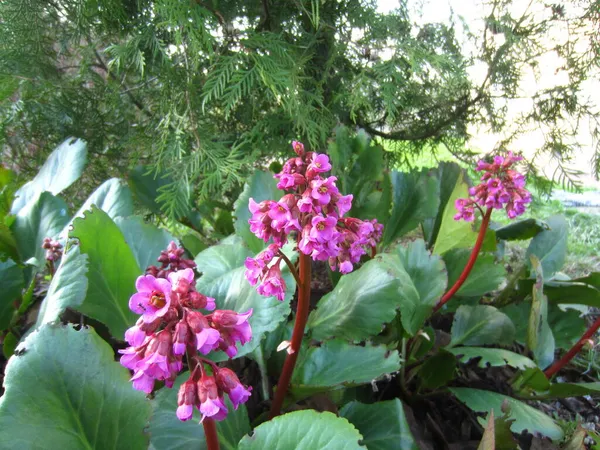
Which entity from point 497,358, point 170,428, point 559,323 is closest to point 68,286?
point 170,428

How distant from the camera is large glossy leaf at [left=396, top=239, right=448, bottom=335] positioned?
1130 mm

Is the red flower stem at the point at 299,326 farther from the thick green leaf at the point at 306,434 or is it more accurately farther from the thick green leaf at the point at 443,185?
the thick green leaf at the point at 443,185

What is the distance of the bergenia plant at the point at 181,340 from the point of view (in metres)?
0.54

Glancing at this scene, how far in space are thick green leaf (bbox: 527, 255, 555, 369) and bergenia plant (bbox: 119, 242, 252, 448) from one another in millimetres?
825

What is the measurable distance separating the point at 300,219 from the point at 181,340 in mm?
298

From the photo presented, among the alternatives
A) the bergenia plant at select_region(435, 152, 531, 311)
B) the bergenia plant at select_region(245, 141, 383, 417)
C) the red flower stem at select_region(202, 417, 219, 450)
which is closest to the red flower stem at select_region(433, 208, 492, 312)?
the bergenia plant at select_region(435, 152, 531, 311)

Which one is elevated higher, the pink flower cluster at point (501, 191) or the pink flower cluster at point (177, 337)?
the pink flower cluster at point (501, 191)

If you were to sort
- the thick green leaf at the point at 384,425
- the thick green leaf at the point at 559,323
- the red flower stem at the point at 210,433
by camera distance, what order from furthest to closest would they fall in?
the thick green leaf at the point at 559,323, the thick green leaf at the point at 384,425, the red flower stem at the point at 210,433

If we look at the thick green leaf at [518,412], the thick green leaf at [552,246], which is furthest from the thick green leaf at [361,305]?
the thick green leaf at [552,246]

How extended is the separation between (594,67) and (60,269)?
2.14 m

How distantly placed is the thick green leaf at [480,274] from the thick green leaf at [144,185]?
1051mm

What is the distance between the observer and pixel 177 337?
54 centimetres

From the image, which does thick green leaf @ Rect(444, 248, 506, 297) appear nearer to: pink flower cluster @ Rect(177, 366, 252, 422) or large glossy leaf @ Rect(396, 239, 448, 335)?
large glossy leaf @ Rect(396, 239, 448, 335)

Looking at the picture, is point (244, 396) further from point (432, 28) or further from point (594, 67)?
point (594, 67)
